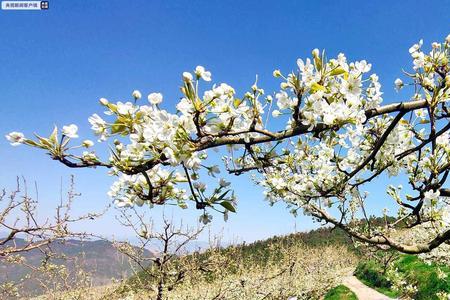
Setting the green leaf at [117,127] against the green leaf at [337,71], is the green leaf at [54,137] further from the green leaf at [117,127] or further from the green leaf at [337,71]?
the green leaf at [337,71]

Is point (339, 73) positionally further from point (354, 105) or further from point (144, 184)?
point (144, 184)

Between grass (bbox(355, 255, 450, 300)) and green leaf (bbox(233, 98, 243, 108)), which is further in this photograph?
grass (bbox(355, 255, 450, 300))

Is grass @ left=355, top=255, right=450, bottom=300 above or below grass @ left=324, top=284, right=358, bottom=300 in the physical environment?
above

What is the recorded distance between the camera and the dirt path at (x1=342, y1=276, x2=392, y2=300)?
18406 millimetres

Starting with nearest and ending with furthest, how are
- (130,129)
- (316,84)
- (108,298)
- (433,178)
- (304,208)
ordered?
1. (130,129)
2. (316,84)
3. (433,178)
4. (304,208)
5. (108,298)

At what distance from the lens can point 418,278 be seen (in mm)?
14898

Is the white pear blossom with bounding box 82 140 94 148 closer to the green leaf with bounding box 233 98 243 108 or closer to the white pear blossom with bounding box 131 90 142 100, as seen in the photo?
the white pear blossom with bounding box 131 90 142 100

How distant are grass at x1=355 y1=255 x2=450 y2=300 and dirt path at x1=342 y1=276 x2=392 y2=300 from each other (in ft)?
1.16

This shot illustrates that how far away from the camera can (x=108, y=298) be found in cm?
1071

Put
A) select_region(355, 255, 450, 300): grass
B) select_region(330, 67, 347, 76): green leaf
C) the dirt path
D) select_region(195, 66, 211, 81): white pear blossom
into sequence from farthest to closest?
the dirt path
select_region(355, 255, 450, 300): grass
select_region(330, 67, 347, 76): green leaf
select_region(195, 66, 211, 81): white pear blossom

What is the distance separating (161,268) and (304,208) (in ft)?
16.9

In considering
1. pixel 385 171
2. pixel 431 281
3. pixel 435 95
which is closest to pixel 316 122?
pixel 435 95

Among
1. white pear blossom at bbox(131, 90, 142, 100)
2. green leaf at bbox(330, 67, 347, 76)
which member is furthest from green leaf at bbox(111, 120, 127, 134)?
green leaf at bbox(330, 67, 347, 76)

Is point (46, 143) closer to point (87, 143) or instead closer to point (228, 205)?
point (87, 143)
